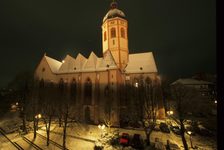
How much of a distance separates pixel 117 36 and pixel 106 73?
38.7 ft

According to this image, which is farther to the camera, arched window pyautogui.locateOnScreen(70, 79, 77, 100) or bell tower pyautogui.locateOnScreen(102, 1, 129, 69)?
bell tower pyautogui.locateOnScreen(102, 1, 129, 69)

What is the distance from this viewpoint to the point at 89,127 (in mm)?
26391

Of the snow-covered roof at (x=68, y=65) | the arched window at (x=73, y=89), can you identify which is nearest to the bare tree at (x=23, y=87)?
the snow-covered roof at (x=68, y=65)

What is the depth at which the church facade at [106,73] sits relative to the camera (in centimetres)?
2878

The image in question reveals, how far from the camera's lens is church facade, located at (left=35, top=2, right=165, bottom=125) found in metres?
28.8

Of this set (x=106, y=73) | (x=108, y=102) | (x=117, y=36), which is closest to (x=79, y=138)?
(x=108, y=102)

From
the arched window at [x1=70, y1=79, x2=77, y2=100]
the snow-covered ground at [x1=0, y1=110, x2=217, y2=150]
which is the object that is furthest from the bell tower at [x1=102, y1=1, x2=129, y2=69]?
the snow-covered ground at [x1=0, y1=110, x2=217, y2=150]

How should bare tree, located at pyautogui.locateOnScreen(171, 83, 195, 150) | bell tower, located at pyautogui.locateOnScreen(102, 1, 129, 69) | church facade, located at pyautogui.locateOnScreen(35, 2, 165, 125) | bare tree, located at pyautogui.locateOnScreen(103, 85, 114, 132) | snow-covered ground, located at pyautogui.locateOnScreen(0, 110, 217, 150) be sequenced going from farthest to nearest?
bell tower, located at pyautogui.locateOnScreen(102, 1, 129, 69), church facade, located at pyautogui.locateOnScreen(35, 2, 165, 125), bare tree, located at pyautogui.locateOnScreen(103, 85, 114, 132), snow-covered ground, located at pyautogui.locateOnScreen(0, 110, 217, 150), bare tree, located at pyautogui.locateOnScreen(171, 83, 195, 150)

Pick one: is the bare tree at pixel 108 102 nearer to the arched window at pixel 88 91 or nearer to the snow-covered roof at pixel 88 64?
the arched window at pixel 88 91

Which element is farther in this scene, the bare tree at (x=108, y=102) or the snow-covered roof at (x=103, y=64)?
the snow-covered roof at (x=103, y=64)

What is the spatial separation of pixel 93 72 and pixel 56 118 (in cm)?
1360

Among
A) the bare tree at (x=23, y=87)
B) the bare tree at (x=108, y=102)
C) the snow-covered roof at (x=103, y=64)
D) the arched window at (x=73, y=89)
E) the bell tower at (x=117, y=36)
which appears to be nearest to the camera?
the bare tree at (x=108, y=102)

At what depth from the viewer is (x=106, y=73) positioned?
3059 centimetres

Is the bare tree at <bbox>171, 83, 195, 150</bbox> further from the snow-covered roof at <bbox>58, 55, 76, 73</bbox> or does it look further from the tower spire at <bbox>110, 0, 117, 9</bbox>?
the tower spire at <bbox>110, 0, 117, 9</bbox>
